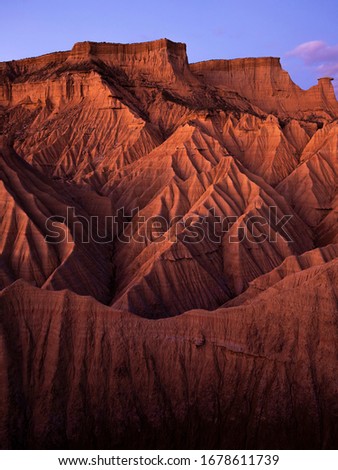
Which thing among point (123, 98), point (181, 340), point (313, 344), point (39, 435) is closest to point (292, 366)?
point (313, 344)

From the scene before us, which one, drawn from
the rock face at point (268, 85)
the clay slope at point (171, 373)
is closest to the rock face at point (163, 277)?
the clay slope at point (171, 373)

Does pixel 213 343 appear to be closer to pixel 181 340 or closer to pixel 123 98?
pixel 181 340

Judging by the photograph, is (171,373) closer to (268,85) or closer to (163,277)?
(163,277)

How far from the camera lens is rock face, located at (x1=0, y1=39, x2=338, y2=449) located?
2153cm

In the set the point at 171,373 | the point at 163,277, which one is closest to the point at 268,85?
the point at 163,277

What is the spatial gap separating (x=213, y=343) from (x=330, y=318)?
174 inches

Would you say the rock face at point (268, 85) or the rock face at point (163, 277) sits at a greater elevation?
the rock face at point (268, 85)

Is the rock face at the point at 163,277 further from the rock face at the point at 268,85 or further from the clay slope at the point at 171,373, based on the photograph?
the rock face at the point at 268,85

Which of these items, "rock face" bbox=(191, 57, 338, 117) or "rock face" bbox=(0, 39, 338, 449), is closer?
"rock face" bbox=(0, 39, 338, 449)

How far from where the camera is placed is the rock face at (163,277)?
21.5 m

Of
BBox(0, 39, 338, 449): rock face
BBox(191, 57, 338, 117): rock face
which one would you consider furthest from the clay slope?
BBox(191, 57, 338, 117): rock face

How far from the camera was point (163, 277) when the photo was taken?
3300 cm

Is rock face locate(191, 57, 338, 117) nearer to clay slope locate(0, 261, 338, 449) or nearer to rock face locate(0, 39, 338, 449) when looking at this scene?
rock face locate(0, 39, 338, 449)

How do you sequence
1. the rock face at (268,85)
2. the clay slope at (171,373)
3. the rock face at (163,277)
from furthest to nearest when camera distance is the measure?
1. the rock face at (268,85)
2. the rock face at (163,277)
3. the clay slope at (171,373)
